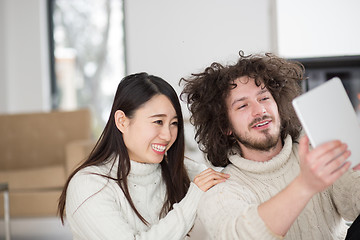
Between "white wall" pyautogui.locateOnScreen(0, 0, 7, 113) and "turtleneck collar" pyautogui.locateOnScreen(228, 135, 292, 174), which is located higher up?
"white wall" pyautogui.locateOnScreen(0, 0, 7, 113)

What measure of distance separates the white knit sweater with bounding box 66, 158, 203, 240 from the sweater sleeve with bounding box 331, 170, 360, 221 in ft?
1.48

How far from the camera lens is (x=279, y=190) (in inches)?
61.0

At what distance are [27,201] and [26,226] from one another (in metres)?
0.72

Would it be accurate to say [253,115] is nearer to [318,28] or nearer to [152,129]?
[152,129]

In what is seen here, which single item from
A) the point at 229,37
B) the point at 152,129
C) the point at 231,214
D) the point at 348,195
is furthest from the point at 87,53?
the point at 231,214

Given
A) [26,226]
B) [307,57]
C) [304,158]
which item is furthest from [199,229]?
[26,226]

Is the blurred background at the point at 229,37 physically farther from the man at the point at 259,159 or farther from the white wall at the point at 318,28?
the man at the point at 259,159

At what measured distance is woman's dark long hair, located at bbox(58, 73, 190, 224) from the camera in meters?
1.77

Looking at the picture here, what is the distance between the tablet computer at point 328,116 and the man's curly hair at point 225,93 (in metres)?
0.46

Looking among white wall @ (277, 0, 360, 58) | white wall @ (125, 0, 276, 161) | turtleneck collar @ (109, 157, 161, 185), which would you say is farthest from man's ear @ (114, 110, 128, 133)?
white wall @ (277, 0, 360, 58)

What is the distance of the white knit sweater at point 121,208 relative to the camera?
5.14 ft

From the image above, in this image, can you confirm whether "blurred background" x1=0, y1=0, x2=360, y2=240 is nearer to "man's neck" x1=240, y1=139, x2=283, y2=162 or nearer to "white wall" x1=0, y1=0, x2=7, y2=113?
"man's neck" x1=240, y1=139, x2=283, y2=162

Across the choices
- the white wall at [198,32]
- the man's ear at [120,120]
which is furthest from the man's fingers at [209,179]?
the white wall at [198,32]

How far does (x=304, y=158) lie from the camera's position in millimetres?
1065
